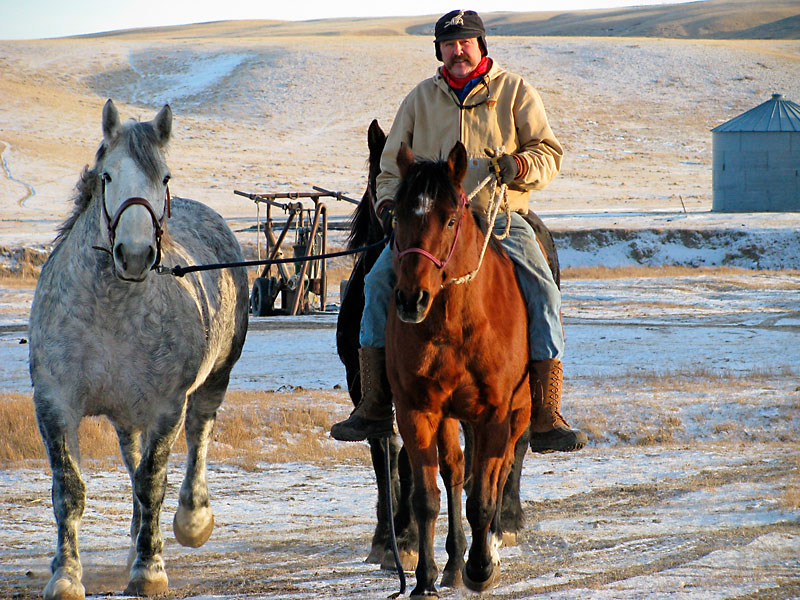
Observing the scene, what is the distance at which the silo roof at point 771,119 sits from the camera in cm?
3928

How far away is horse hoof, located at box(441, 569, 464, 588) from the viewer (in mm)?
4938

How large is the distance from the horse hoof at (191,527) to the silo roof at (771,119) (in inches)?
1491

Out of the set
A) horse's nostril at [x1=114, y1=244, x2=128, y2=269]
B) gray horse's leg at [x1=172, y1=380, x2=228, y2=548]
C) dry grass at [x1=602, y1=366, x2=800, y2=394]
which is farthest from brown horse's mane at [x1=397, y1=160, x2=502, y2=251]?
dry grass at [x1=602, y1=366, x2=800, y2=394]

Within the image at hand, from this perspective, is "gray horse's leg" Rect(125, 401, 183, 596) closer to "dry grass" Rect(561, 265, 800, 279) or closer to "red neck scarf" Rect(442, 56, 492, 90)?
"red neck scarf" Rect(442, 56, 492, 90)

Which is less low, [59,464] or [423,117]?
[423,117]

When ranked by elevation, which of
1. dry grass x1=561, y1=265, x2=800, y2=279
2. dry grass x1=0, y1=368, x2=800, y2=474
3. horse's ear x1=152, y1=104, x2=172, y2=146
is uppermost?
horse's ear x1=152, y1=104, x2=172, y2=146

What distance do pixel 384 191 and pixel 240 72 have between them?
64.7m

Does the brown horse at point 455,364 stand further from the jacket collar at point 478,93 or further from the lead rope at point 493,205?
the jacket collar at point 478,93

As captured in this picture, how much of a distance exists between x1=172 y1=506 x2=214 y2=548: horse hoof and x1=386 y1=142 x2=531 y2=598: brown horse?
A: 183 cm

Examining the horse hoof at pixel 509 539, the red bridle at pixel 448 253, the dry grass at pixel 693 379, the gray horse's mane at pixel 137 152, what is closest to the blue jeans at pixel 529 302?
the red bridle at pixel 448 253

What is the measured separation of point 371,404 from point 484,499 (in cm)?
87

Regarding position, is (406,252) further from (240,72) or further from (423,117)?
(240,72)

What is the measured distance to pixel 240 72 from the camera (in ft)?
220

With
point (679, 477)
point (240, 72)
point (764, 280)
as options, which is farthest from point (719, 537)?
point (240, 72)
